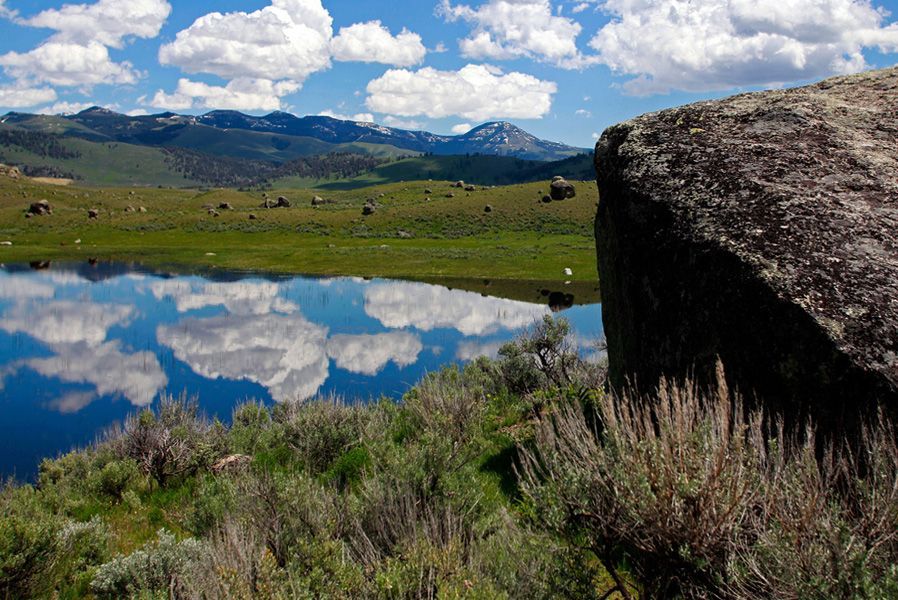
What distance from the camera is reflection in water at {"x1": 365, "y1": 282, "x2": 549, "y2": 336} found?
1485 inches

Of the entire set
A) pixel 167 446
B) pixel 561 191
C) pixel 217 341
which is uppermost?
pixel 561 191

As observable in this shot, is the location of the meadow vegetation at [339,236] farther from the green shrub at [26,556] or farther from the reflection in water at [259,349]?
the green shrub at [26,556]

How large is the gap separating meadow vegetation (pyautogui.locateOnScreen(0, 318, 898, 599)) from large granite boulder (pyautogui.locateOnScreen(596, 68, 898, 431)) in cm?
44

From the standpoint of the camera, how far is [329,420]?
11422 mm

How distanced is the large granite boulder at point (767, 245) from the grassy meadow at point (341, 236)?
51.3 metres

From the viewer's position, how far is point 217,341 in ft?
112

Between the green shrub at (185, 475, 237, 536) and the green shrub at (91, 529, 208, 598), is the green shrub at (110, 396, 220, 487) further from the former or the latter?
the green shrub at (91, 529, 208, 598)

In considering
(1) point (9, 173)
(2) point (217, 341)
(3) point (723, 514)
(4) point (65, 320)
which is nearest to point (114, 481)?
(3) point (723, 514)

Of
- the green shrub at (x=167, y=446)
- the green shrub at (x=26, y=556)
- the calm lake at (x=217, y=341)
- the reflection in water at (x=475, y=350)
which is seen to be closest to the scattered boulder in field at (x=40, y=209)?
the calm lake at (x=217, y=341)

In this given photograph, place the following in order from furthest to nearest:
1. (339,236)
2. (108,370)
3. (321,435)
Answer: (339,236) < (108,370) < (321,435)

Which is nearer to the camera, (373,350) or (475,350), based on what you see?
(475,350)

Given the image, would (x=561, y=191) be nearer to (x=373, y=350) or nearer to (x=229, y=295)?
(x=229, y=295)

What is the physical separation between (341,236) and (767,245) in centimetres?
9007

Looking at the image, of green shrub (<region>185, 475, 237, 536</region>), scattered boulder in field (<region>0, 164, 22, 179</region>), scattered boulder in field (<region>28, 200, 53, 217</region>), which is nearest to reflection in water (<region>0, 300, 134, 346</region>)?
green shrub (<region>185, 475, 237, 536</region>)
